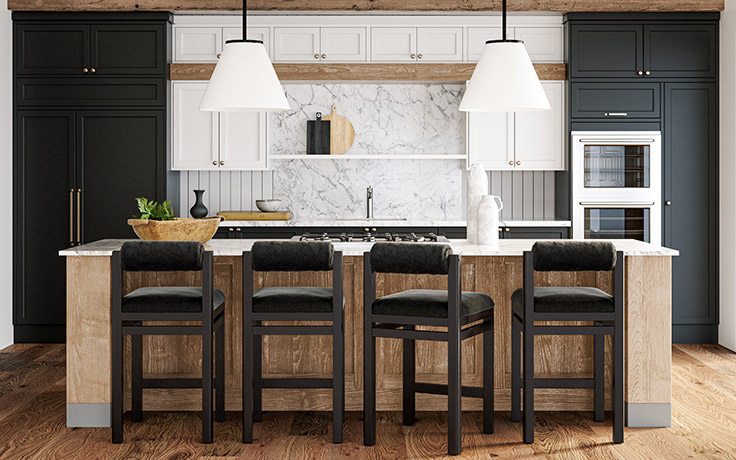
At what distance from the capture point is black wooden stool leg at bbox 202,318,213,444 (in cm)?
320

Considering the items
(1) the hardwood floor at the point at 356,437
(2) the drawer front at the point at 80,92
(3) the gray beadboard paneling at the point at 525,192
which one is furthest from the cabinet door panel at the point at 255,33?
(1) the hardwood floor at the point at 356,437

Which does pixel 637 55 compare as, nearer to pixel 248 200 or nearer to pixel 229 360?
pixel 248 200

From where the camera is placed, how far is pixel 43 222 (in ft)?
17.9

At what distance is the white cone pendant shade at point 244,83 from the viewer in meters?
3.33

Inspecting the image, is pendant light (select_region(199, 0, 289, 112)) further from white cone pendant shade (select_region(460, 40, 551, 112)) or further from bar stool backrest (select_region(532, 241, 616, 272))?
bar stool backrest (select_region(532, 241, 616, 272))

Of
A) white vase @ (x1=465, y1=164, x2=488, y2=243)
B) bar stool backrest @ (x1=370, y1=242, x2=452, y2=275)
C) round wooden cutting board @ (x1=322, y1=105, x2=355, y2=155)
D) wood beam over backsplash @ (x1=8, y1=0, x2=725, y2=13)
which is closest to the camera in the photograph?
bar stool backrest @ (x1=370, y1=242, x2=452, y2=275)

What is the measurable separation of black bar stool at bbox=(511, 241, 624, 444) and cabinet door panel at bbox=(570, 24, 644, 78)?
8.60 feet

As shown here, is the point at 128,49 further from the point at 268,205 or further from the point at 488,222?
the point at 488,222

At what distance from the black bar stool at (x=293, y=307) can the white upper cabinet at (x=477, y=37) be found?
2.91m

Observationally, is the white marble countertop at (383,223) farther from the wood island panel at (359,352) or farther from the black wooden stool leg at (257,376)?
the black wooden stool leg at (257,376)

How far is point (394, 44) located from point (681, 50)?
210cm

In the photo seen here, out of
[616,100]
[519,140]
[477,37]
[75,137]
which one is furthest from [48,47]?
[616,100]

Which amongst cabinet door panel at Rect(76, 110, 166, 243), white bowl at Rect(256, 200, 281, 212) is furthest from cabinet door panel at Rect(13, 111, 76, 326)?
white bowl at Rect(256, 200, 281, 212)

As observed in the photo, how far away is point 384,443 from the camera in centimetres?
328
